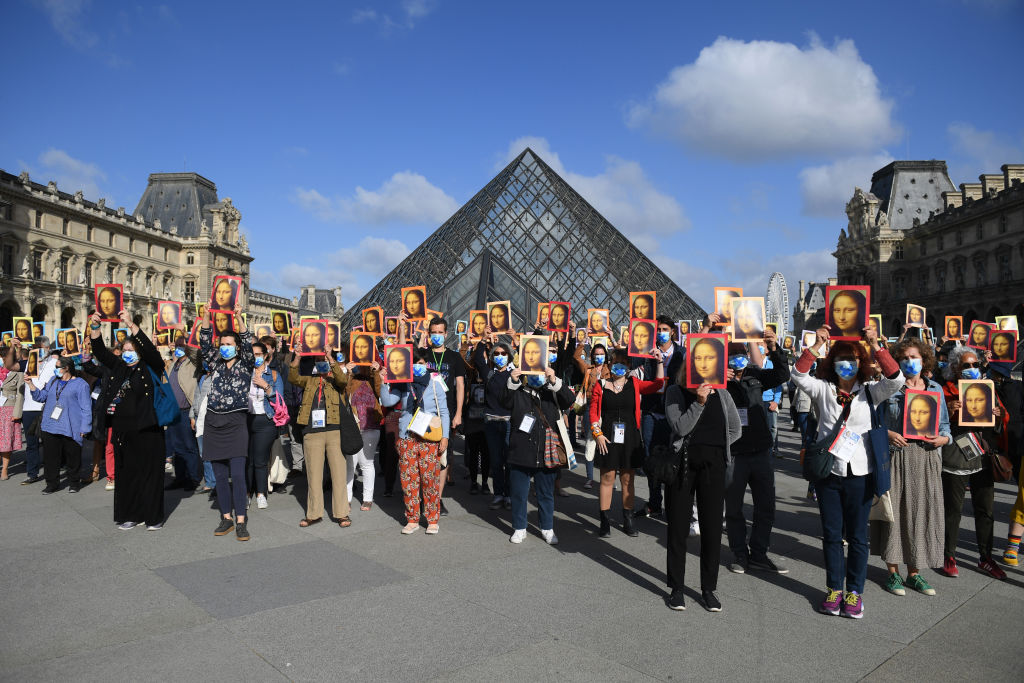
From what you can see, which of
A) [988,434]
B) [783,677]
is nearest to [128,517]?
[783,677]

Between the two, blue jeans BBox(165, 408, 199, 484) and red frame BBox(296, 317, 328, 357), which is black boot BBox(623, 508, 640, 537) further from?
blue jeans BBox(165, 408, 199, 484)

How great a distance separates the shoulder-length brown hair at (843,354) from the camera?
4.12m

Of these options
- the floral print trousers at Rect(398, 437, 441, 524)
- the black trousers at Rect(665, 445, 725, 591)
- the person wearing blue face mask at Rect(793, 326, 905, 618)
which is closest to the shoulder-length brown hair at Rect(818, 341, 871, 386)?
the person wearing blue face mask at Rect(793, 326, 905, 618)

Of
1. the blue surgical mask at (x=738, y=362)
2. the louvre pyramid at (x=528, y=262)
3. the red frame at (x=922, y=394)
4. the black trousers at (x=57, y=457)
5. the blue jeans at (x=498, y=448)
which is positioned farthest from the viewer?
the louvre pyramid at (x=528, y=262)

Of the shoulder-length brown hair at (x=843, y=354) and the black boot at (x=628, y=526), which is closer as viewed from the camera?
the shoulder-length brown hair at (x=843, y=354)

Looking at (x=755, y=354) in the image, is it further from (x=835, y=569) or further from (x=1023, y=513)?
(x=1023, y=513)

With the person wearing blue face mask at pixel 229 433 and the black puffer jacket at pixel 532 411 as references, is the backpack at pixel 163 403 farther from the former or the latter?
the black puffer jacket at pixel 532 411

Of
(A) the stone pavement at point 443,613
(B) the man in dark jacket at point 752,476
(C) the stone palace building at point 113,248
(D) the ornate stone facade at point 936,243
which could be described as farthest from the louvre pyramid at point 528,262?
(D) the ornate stone facade at point 936,243

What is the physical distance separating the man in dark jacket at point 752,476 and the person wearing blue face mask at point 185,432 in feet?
19.6

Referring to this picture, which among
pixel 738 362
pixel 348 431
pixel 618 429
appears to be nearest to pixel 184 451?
pixel 348 431

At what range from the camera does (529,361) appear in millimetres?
5711

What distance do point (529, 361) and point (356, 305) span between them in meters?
24.7

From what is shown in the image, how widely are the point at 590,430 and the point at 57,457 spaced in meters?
6.01

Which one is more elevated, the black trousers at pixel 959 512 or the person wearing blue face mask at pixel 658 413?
the person wearing blue face mask at pixel 658 413
